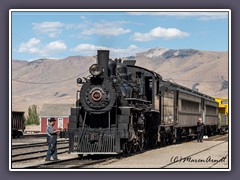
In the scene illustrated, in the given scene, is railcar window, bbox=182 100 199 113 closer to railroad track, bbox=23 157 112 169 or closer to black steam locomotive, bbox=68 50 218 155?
black steam locomotive, bbox=68 50 218 155

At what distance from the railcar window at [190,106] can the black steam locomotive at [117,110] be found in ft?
18.4

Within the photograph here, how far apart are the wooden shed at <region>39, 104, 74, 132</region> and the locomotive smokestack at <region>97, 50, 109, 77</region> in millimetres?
56967

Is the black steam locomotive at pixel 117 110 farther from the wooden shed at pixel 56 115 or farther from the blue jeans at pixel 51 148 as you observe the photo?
the wooden shed at pixel 56 115

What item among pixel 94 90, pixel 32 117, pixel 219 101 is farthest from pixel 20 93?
pixel 94 90

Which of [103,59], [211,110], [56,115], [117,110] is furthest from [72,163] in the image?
[56,115]

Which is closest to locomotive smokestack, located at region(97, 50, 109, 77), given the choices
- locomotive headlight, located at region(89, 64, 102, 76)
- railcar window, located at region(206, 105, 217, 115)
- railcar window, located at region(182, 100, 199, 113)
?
locomotive headlight, located at region(89, 64, 102, 76)

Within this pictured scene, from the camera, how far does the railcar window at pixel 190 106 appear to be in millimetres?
36819

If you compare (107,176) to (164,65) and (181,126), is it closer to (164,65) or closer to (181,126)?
(181,126)

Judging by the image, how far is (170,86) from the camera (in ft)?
109

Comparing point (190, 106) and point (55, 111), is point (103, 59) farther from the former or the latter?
point (55, 111)

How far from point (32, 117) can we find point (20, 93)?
89082 millimetres

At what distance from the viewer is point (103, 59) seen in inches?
949

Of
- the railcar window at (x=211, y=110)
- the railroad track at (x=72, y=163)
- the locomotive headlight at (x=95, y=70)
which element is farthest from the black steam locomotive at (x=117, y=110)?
the railcar window at (x=211, y=110)
